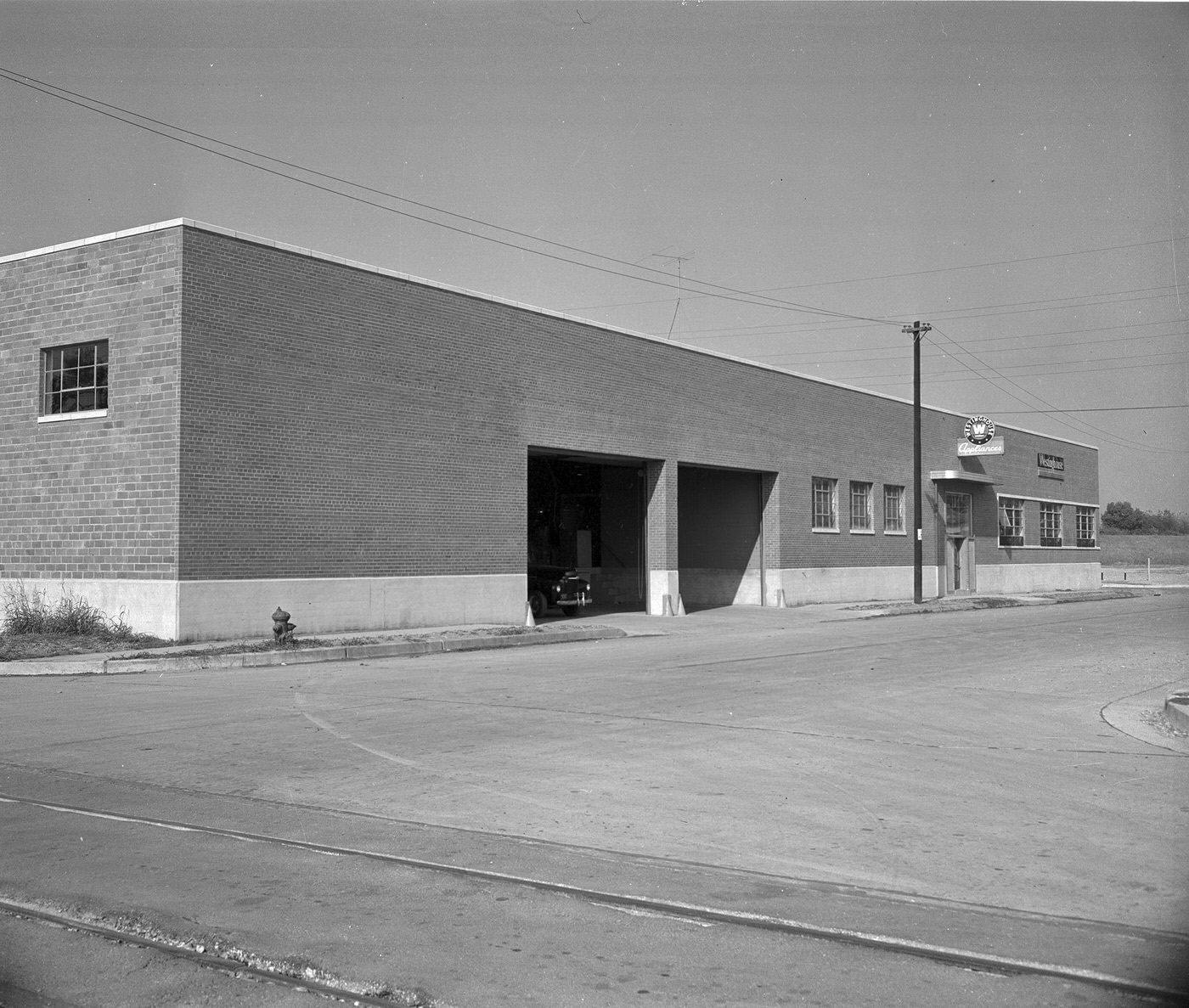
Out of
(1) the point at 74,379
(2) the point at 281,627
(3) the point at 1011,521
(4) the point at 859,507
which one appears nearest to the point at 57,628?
(2) the point at 281,627

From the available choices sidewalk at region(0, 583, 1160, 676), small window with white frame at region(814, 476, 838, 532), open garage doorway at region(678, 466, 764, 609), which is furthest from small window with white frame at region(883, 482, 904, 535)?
sidewalk at region(0, 583, 1160, 676)

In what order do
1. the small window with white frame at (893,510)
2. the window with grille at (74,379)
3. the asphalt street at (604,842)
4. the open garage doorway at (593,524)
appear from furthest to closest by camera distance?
the small window with white frame at (893,510)
the open garage doorway at (593,524)
the window with grille at (74,379)
the asphalt street at (604,842)

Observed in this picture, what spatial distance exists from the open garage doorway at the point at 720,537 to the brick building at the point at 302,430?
1934 mm

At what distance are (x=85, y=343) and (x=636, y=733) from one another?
53.7ft

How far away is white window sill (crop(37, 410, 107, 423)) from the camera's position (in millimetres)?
22578

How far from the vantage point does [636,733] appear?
454 inches

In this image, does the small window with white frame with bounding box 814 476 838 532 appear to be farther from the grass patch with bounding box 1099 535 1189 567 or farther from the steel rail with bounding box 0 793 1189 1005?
the grass patch with bounding box 1099 535 1189 567

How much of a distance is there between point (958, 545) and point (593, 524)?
1945cm

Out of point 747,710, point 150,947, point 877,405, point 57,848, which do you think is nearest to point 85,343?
point 747,710

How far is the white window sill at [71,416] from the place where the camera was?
22578 millimetres

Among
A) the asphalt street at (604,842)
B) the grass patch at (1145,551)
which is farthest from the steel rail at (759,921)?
the grass patch at (1145,551)

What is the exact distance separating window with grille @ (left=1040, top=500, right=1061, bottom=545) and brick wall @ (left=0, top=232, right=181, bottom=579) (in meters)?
47.6

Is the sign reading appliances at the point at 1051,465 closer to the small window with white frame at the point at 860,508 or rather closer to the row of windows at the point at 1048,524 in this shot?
the row of windows at the point at 1048,524

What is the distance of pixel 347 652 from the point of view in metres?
20.9
